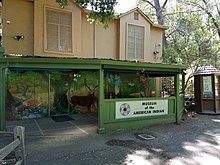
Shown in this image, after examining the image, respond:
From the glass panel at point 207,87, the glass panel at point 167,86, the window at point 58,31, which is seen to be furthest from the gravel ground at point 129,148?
the glass panel at point 167,86

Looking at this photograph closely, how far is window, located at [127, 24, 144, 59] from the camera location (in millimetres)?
13195

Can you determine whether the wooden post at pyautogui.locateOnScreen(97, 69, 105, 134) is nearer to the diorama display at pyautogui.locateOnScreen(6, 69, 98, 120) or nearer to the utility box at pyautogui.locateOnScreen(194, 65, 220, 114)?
the diorama display at pyautogui.locateOnScreen(6, 69, 98, 120)

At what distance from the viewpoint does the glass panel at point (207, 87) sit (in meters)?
12.7

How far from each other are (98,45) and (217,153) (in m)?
8.74

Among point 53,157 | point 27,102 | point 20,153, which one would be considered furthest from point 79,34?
point 20,153

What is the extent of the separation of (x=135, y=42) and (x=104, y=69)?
6.02m

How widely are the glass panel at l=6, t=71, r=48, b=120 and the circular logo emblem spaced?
4805mm

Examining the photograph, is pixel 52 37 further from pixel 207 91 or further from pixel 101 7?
pixel 207 91

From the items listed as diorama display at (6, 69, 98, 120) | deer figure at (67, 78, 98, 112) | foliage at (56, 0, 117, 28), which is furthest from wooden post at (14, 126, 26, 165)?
deer figure at (67, 78, 98, 112)

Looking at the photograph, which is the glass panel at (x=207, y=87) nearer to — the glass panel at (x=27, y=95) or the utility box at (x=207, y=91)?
the utility box at (x=207, y=91)

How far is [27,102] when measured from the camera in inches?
414

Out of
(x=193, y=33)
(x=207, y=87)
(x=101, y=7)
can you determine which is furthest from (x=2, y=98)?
(x=193, y=33)

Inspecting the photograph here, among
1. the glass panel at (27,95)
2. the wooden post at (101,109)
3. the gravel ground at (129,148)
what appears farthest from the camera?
the glass panel at (27,95)

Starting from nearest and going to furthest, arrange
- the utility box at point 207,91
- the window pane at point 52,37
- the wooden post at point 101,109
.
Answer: the wooden post at point 101,109
the window pane at point 52,37
the utility box at point 207,91
